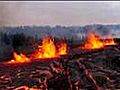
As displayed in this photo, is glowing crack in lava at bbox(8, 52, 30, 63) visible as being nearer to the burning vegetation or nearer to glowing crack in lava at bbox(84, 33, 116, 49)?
the burning vegetation

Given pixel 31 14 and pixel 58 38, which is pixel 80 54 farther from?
pixel 31 14

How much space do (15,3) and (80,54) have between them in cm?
52

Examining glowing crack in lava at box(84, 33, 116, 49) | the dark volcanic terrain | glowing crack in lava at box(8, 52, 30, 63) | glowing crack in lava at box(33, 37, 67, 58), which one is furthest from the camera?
glowing crack in lava at box(84, 33, 116, 49)

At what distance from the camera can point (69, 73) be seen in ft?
6.45

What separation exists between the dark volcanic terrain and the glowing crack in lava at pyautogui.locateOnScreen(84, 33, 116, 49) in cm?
15

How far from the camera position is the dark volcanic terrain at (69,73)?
1861 mm

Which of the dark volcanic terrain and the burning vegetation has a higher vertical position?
the burning vegetation

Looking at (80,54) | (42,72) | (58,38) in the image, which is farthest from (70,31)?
(42,72)

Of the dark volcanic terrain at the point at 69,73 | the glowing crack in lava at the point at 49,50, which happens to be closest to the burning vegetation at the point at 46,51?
the glowing crack in lava at the point at 49,50

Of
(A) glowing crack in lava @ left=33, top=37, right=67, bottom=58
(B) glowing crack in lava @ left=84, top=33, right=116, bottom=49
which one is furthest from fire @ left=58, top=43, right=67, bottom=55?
(B) glowing crack in lava @ left=84, top=33, right=116, bottom=49

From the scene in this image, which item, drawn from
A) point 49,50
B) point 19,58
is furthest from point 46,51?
point 19,58

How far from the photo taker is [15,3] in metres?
2.32

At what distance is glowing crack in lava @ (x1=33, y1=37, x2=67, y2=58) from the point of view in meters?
2.25

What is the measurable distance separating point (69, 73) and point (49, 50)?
1.17 ft
